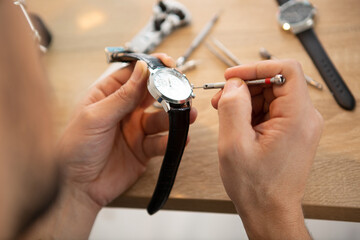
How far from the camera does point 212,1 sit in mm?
977

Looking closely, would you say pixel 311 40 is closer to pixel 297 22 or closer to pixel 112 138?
pixel 297 22

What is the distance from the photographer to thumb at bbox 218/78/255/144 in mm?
459

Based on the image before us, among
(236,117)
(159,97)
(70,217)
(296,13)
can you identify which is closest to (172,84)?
(159,97)

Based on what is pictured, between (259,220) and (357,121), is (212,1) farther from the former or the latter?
(259,220)

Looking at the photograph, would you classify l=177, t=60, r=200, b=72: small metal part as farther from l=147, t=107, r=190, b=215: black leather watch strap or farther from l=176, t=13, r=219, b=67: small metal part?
l=147, t=107, r=190, b=215: black leather watch strap

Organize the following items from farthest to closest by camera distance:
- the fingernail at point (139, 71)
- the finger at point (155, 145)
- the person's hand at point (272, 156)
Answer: the finger at point (155, 145) → the fingernail at point (139, 71) → the person's hand at point (272, 156)

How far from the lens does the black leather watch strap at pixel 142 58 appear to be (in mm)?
A: 578

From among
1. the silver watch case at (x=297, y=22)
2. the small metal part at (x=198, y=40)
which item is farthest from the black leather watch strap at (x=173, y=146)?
the silver watch case at (x=297, y=22)

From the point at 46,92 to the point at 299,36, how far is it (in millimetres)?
715

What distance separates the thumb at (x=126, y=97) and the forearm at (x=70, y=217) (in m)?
0.21

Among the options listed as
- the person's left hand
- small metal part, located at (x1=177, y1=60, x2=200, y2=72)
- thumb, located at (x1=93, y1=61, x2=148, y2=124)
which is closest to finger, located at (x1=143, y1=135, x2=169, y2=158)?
the person's left hand

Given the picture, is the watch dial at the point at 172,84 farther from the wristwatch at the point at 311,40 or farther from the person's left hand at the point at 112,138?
the wristwatch at the point at 311,40

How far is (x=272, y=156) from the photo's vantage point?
45 centimetres

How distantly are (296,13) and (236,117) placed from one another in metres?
0.54
